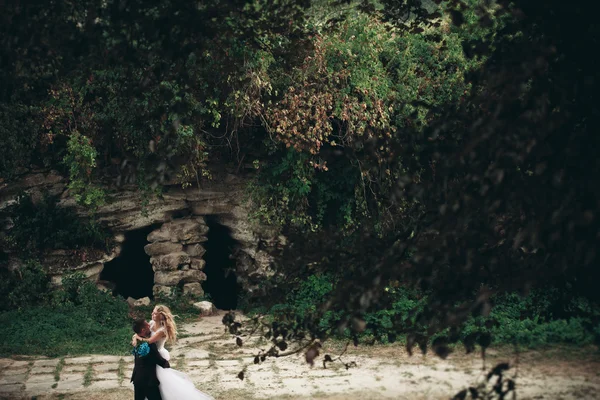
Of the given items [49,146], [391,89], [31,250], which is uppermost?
[391,89]

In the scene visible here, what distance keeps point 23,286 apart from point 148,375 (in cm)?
621

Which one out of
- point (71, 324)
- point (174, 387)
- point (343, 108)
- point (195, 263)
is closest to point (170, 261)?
point (195, 263)

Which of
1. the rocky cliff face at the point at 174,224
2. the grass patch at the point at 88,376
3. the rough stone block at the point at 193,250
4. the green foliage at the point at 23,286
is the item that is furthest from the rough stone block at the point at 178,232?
the grass patch at the point at 88,376

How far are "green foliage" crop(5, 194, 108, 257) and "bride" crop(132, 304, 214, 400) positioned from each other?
5.92 metres

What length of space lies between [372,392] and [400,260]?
204 inches

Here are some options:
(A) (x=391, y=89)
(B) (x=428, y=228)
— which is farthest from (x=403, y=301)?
(B) (x=428, y=228)

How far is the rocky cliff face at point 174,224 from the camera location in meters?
13.8

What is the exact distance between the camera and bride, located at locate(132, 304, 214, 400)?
26.3 feet

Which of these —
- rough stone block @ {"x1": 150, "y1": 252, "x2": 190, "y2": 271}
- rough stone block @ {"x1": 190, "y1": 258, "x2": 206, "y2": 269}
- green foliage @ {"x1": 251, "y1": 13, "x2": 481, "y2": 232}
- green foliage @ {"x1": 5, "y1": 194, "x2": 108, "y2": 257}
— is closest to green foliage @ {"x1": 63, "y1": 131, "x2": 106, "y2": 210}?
green foliage @ {"x1": 5, "y1": 194, "x2": 108, "y2": 257}

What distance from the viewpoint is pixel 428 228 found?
14.3 feet

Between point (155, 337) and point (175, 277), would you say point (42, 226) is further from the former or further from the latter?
point (155, 337)

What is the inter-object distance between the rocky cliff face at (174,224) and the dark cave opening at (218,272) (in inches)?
43.2

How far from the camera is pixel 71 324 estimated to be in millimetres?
12406

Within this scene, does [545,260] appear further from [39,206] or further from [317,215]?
[39,206]
